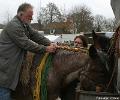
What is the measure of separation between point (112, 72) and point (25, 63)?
155 cm

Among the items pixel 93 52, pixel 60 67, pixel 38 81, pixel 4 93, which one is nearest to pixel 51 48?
pixel 60 67

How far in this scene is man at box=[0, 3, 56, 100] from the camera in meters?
5.63

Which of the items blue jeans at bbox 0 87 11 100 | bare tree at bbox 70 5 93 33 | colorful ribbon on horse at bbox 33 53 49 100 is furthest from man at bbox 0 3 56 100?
bare tree at bbox 70 5 93 33

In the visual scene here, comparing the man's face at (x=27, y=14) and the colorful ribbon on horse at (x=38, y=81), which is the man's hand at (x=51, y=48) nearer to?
the colorful ribbon on horse at (x=38, y=81)

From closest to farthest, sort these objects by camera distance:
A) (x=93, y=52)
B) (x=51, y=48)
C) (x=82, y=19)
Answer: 1. (x=93, y=52)
2. (x=51, y=48)
3. (x=82, y=19)

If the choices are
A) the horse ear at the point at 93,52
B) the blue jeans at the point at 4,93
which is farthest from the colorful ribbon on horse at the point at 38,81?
the horse ear at the point at 93,52

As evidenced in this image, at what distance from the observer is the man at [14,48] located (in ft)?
18.5

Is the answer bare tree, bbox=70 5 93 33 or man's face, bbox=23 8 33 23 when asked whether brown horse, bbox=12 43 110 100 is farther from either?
bare tree, bbox=70 5 93 33

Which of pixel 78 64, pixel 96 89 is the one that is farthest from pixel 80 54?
pixel 96 89

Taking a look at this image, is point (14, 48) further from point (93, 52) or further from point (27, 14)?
point (93, 52)

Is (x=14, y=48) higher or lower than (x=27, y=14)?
lower

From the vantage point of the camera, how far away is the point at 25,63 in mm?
5867

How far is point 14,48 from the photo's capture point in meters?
5.71

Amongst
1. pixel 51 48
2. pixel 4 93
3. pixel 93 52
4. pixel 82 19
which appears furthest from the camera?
pixel 82 19
